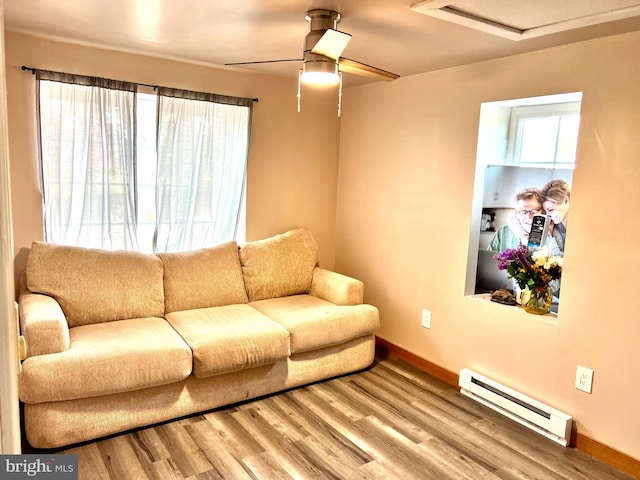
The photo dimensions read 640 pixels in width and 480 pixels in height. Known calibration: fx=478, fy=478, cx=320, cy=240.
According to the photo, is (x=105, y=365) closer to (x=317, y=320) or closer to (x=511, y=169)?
(x=317, y=320)

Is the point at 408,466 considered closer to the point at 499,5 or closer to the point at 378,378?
the point at 378,378

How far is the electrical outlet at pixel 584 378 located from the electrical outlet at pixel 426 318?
1.15 m

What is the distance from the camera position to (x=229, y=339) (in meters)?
2.91

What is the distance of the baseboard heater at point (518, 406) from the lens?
9.09ft

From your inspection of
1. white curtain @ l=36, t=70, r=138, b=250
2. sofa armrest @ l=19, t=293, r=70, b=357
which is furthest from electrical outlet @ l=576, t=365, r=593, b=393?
white curtain @ l=36, t=70, r=138, b=250

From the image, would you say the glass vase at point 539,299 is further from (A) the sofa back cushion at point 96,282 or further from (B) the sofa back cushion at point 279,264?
(A) the sofa back cushion at point 96,282

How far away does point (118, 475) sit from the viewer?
7.65 feet

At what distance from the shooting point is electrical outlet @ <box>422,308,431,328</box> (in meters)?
3.72

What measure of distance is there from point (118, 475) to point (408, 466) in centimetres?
146

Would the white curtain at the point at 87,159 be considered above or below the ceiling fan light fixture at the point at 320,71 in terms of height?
below

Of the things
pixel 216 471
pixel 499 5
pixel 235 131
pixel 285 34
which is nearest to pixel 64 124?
pixel 235 131

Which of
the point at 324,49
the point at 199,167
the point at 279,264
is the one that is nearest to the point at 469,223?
the point at 279,264

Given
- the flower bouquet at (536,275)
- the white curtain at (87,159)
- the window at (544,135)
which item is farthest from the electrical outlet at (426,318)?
the white curtain at (87,159)

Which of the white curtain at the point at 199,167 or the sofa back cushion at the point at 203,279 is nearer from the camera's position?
the sofa back cushion at the point at 203,279
